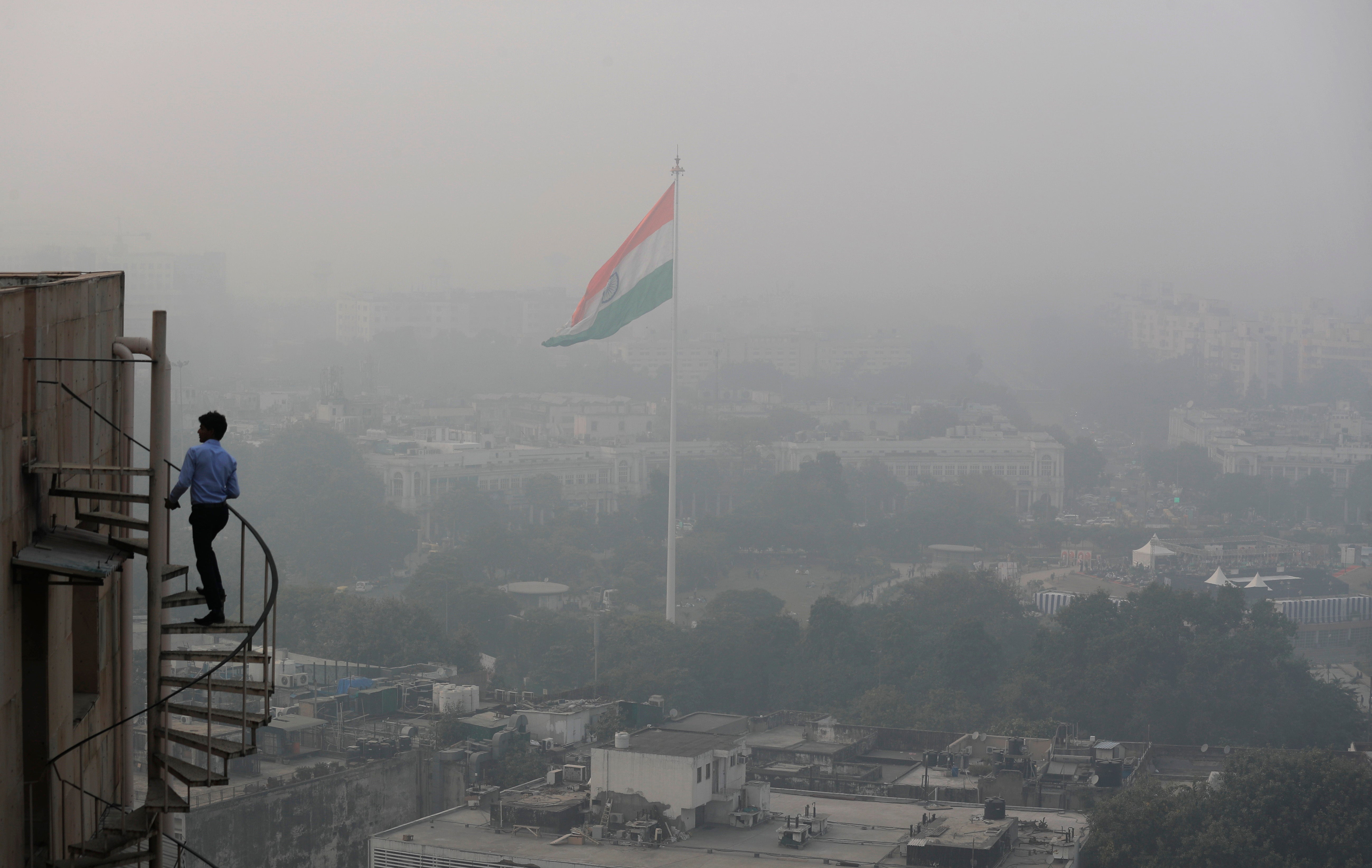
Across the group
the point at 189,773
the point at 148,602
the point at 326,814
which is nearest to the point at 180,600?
the point at 148,602

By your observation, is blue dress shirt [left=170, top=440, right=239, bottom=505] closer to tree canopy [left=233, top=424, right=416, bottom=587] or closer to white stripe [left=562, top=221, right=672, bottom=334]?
white stripe [left=562, top=221, right=672, bottom=334]

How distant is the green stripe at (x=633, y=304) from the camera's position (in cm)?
4012

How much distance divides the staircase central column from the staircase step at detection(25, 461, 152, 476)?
64mm

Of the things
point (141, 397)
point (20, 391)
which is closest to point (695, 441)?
point (141, 397)

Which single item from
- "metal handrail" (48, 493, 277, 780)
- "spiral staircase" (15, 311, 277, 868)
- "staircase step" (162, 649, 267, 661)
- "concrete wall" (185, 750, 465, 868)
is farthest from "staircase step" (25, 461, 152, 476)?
"concrete wall" (185, 750, 465, 868)

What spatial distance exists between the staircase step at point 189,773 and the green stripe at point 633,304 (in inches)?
1300

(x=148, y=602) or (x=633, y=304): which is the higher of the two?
(x=633, y=304)

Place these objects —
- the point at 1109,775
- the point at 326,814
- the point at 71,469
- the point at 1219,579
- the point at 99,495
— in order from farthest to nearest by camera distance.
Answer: the point at 1219,579
the point at 1109,775
the point at 326,814
the point at 99,495
the point at 71,469

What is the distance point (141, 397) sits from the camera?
267 ft

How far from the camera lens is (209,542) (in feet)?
20.3

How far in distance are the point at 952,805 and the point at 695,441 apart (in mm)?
78570

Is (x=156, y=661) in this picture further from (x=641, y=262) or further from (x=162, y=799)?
(x=641, y=262)

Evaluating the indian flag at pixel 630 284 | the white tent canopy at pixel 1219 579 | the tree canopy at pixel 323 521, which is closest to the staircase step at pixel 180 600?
the indian flag at pixel 630 284

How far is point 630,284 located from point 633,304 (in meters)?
0.58
